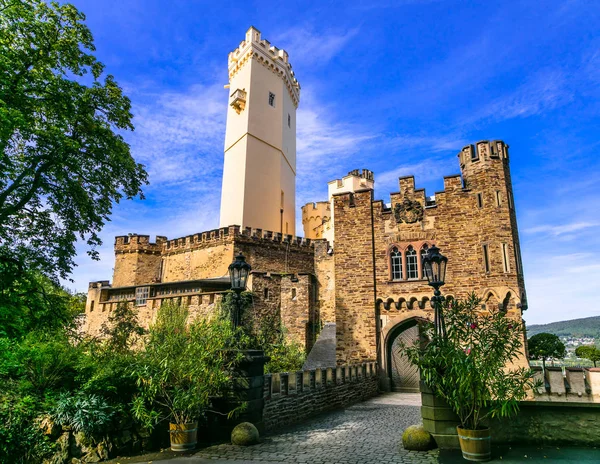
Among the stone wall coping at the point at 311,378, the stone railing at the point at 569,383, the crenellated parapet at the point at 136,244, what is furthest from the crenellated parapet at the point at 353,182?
the stone railing at the point at 569,383

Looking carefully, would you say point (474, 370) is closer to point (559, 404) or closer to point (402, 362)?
point (559, 404)

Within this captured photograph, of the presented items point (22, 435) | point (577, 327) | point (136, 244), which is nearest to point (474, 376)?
point (22, 435)

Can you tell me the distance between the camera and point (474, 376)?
6367 millimetres

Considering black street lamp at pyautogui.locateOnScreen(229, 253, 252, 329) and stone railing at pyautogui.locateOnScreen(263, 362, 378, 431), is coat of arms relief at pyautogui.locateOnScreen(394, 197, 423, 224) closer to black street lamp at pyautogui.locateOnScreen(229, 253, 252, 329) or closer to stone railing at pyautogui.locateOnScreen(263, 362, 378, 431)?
stone railing at pyautogui.locateOnScreen(263, 362, 378, 431)

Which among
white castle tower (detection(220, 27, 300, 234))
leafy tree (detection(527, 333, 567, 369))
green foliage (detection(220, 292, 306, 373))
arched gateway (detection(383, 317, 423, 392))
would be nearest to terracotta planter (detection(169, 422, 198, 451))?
green foliage (detection(220, 292, 306, 373))

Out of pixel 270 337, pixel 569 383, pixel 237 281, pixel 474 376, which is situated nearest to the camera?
pixel 474 376

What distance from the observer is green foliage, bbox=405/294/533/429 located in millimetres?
6348

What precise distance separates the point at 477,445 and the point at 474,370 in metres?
1.12

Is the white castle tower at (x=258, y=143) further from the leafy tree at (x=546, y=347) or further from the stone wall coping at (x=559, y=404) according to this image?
the stone wall coping at (x=559, y=404)

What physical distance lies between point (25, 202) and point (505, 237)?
697 inches

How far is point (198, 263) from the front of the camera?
27000 mm

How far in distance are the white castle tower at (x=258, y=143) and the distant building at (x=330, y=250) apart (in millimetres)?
89

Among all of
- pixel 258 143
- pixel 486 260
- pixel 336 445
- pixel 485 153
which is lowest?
pixel 336 445

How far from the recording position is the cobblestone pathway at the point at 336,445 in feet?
21.7
